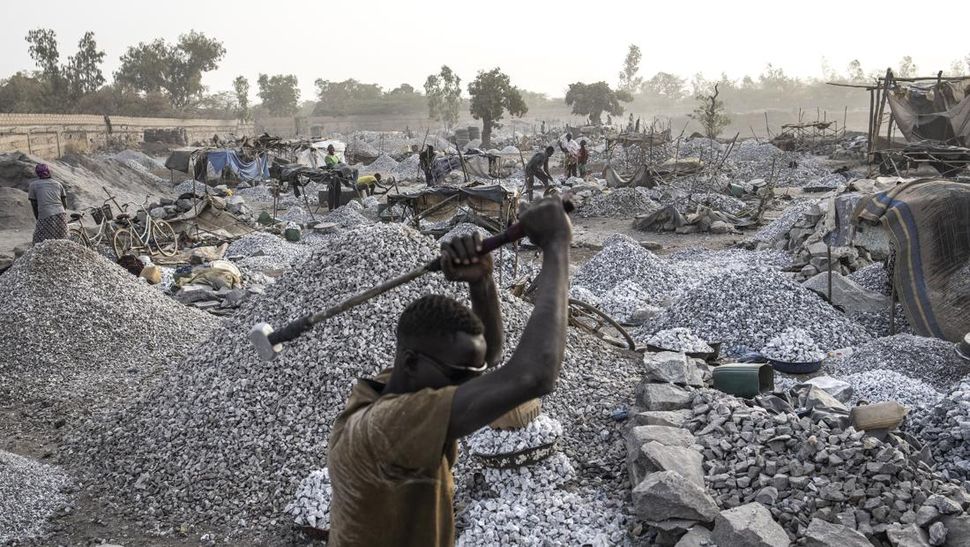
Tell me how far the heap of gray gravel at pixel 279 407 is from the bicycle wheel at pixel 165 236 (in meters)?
6.79

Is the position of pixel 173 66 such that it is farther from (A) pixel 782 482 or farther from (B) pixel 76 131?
(A) pixel 782 482

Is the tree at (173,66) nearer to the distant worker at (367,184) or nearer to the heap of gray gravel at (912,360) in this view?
the distant worker at (367,184)

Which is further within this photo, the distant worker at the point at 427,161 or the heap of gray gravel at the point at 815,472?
the distant worker at the point at 427,161

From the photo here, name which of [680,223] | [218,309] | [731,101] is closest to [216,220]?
[218,309]

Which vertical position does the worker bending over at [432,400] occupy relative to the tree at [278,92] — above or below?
below

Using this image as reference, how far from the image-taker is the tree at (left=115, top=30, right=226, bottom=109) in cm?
4588

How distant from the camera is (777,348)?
6223 millimetres

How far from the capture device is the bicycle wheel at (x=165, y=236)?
11.5m

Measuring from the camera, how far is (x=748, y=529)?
3.01m

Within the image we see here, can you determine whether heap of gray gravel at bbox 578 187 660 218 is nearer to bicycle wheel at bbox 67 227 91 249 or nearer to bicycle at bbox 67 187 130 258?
bicycle at bbox 67 187 130 258

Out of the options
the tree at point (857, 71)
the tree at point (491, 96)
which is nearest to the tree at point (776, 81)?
the tree at point (857, 71)

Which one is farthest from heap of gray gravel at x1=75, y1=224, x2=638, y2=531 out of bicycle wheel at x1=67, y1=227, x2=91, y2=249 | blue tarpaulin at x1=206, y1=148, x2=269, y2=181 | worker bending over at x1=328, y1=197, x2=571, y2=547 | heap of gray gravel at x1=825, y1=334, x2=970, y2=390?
blue tarpaulin at x1=206, y1=148, x2=269, y2=181

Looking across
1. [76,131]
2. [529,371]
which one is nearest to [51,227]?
[529,371]

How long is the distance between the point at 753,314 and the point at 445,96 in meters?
46.7
